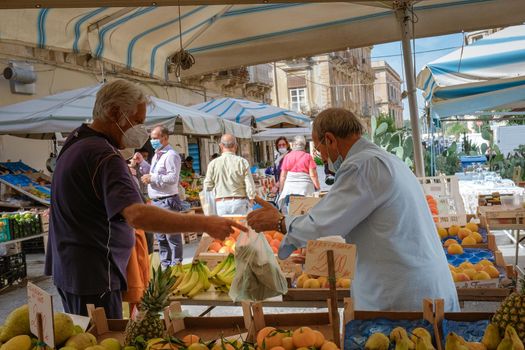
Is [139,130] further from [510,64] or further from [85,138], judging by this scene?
[510,64]

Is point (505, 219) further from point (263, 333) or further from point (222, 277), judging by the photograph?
point (263, 333)

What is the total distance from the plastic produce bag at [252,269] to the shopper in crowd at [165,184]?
14.9ft

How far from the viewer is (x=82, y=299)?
2582 mm

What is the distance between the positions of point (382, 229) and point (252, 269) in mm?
740

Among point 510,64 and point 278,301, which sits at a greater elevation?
Answer: point 510,64

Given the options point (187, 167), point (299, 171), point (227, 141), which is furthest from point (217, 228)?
point (187, 167)

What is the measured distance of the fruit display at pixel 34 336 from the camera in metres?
1.97

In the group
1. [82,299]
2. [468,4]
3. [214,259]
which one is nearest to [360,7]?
[468,4]

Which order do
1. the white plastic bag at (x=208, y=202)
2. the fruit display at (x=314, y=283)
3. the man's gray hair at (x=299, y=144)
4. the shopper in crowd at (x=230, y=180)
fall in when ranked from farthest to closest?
the man's gray hair at (x=299, y=144)
the white plastic bag at (x=208, y=202)
the shopper in crowd at (x=230, y=180)
the fruit display at (x=314, y=283)

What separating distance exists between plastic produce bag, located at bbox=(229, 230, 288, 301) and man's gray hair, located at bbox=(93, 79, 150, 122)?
2.63 ft

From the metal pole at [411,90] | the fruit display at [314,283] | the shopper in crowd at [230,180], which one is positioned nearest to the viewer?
the fruit display at [314,283]

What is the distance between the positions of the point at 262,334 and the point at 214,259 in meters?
2.28

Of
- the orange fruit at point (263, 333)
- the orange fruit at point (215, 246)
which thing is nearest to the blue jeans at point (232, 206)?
the orange fruit at point (215, 246)

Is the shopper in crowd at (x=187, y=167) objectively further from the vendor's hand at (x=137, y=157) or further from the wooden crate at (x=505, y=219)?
the wooden crate at (x=505, y=219)
